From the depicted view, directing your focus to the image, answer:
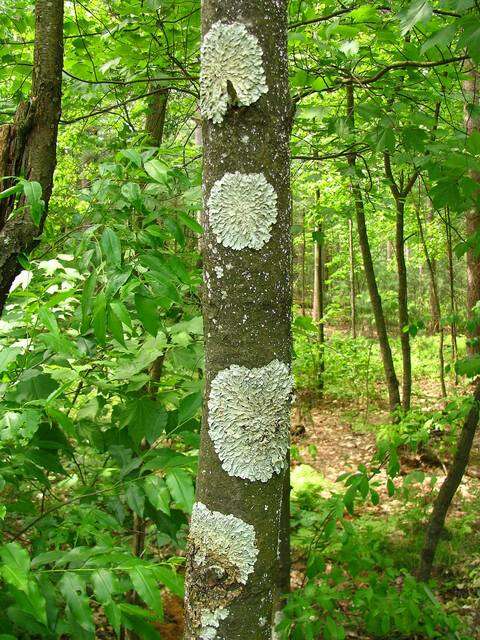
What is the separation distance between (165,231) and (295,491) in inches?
166

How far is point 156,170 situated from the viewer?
1.63m

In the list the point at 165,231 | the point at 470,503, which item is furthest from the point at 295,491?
the point at 165,231

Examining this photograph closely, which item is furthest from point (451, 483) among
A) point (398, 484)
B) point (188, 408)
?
point (398, 484)

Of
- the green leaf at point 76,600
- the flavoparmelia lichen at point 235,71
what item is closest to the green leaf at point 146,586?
the green leaf at point 76,600

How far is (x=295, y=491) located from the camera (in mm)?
5410

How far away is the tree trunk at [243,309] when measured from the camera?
3.12ft

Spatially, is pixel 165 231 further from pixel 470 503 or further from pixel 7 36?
pixel 470 503

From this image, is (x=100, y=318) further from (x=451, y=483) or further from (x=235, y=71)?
(x=451, y=483)

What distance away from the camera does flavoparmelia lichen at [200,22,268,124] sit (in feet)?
3.09

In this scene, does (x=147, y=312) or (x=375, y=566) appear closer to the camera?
(x=147, y=312)

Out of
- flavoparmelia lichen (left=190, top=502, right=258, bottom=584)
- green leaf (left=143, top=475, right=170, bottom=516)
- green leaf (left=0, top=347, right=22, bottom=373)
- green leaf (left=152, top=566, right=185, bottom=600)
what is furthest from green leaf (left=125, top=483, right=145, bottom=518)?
flavoparmelia lichen (left=190, top=502, right=258, bottom=584)

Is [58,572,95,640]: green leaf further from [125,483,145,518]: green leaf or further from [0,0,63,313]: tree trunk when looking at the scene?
[0,0,63,313]: tree trunk

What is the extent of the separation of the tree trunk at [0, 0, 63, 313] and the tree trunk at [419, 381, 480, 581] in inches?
101

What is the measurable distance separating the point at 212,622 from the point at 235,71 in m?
1.01
